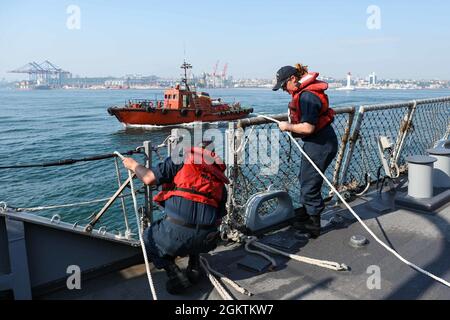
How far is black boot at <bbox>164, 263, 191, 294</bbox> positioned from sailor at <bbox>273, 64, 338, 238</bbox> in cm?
157

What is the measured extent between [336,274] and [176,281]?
4.42 feet

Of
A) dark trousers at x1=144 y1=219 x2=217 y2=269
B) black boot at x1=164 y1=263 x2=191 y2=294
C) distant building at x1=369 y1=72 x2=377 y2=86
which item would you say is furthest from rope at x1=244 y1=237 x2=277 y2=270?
distant building at x1=369 y1=72 x2=377 y2=86

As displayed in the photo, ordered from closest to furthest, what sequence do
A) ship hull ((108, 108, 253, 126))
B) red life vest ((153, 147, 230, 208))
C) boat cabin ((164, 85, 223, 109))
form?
red life vest ((153, 147, 230, 208)), ship hull ((108, 108, 253, 126)), boat cabin ((164, 85, 223, 109))

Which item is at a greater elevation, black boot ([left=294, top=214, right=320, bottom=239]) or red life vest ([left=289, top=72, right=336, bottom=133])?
red life vest ([left=289, top=72, right=336, bottom=133])

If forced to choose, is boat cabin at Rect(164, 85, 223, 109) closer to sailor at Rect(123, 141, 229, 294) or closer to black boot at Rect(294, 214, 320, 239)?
black boot at Rect(294, 214, 320, 239)

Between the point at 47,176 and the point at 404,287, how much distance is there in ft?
65.5

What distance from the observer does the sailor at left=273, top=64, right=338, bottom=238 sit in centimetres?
341

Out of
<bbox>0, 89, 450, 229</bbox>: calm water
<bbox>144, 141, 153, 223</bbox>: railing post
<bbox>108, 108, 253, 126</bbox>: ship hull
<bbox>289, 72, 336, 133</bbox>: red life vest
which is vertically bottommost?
<bbox>0, 89, 450, 229</bbox>: calm water

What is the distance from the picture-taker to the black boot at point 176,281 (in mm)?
2832

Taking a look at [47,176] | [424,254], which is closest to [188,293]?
[424,254]

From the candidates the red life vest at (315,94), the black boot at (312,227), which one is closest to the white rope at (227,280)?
the black boot at (312,227)

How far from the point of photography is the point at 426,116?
6551 millimetres

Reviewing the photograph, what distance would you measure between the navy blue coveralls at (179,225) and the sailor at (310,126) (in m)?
1.21

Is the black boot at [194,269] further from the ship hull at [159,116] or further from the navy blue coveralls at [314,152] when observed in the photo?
the ship hull at [159,116]
